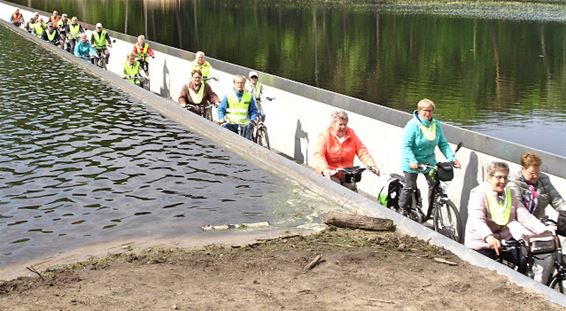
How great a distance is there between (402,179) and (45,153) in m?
6.54

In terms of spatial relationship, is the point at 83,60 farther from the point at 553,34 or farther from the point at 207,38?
the point at 553,34


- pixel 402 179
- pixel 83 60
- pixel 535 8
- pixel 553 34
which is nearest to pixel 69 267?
pixel 402 179

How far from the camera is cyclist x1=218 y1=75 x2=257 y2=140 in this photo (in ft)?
50.0

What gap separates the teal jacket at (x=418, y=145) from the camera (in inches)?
408

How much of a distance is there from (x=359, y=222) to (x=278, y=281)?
85.4 inches

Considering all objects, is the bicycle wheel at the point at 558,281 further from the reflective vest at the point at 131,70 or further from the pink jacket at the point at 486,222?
the reflective vest at the point at 131,70

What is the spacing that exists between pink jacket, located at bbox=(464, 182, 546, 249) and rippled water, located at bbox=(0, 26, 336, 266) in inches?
101

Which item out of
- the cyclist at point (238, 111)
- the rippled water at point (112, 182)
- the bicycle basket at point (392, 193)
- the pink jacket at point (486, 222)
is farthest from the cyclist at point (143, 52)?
the pink jacket at point (486, 222)

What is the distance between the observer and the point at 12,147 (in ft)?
48.9

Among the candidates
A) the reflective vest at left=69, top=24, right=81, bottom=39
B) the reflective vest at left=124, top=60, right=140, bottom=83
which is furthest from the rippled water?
the reflective vest at left=69, top=24, right=81, bottom=39

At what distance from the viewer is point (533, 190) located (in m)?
8.87

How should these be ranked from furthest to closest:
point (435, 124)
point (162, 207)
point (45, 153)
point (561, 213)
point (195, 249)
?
point (45, 153), point (162, 207), point (435, 124), point (195, 249), point (561, 213)

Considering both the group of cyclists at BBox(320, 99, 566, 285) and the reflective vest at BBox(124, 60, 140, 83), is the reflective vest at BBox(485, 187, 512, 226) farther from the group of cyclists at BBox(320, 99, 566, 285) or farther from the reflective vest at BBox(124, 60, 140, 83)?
the reflective vest at BBox(124, 60, 140, 83)

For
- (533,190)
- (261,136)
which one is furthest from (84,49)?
(533,190)
